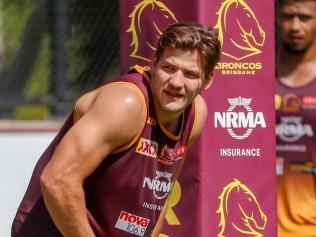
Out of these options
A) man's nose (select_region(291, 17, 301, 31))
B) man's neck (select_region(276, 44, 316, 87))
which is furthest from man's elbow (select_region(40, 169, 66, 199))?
man's nose (select_region(291, 17, 301, 31))

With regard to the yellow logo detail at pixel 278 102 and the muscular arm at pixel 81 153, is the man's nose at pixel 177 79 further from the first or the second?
the yellow logo detail at pixel 278 102

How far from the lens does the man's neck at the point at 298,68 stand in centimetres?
→ 641

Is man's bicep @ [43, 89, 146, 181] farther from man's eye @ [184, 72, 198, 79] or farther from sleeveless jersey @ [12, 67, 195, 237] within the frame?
man's eye @ [184, 72, 198, 79]

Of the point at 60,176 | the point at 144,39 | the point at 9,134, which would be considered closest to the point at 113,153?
the point at 60,176

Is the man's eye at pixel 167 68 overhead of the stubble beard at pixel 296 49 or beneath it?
overhead

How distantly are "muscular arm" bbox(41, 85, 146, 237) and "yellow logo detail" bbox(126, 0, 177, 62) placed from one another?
3.35ft

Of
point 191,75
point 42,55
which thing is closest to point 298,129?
point 191,75

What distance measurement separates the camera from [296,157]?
6340 millimetres

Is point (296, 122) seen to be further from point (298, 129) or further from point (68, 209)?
point (68, 209)

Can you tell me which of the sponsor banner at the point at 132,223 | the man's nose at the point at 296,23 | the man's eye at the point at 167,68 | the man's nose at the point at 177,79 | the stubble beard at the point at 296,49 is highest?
the man's nose at the point at 296,23

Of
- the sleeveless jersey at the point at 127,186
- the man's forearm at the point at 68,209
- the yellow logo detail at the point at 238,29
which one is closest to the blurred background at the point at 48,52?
the yellow logo detail at the point at 238,29

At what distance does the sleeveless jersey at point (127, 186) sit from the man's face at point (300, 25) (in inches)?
82.0

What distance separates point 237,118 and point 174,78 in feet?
3.30

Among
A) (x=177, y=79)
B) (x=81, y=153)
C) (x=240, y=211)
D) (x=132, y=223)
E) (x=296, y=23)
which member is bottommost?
(x=240, y=211)
